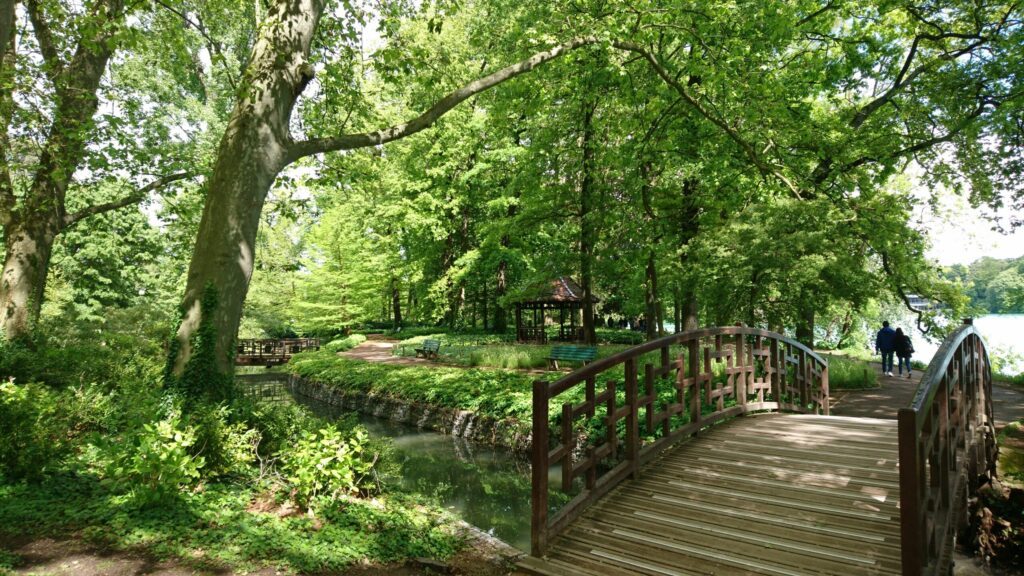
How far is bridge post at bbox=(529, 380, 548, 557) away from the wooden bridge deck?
130 millimetres

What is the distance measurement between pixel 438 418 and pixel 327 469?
744cm

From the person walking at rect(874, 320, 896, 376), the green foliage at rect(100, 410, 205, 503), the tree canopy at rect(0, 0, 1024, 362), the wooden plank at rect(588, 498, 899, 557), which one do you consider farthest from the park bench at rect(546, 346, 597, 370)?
the green foliage at rect(100, 410, 205, 503)

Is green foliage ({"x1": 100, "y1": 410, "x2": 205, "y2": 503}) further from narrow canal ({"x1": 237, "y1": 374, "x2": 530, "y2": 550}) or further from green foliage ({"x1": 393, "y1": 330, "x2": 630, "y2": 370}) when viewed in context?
green foliage ({"x1": 393, "y1": 330, "x2": 630, "y2": 370})

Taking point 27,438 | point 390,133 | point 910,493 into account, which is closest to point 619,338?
point 390,133

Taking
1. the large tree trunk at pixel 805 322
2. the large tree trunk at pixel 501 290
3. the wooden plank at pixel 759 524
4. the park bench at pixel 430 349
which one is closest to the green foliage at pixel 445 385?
the park bench at pixel 430 349

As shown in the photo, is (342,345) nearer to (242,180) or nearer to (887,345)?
(242,180)

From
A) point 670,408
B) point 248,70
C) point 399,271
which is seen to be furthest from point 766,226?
point 399,271

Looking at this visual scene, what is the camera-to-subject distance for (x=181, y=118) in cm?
2853

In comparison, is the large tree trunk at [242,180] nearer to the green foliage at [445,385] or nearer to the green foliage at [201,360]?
the green foliage at [201,360]

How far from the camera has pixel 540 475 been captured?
3973mm

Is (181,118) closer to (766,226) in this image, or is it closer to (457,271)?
(457,271)

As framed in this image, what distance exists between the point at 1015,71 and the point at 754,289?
5978 millimetres

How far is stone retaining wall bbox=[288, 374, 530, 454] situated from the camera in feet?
34.0

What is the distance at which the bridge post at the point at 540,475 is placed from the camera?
153 inches
